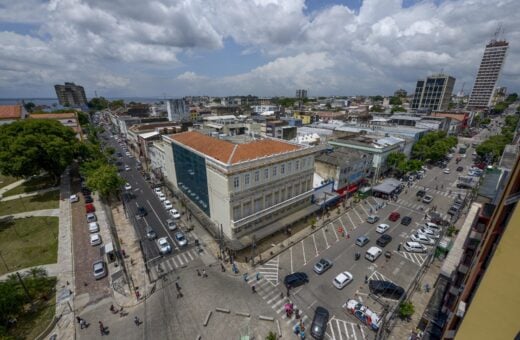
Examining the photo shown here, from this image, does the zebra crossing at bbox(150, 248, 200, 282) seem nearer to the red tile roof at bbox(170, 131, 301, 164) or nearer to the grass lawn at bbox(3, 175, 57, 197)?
the red tile roof at bbox(170, 131, 301, 164)

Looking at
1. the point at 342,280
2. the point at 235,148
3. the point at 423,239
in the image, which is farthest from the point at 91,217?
the point at 423,239

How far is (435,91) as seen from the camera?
170m

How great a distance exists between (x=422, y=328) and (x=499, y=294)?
816 inches

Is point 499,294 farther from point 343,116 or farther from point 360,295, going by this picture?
point 343,116

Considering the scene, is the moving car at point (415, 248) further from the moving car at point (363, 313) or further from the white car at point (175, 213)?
the white car at point (175, 213)

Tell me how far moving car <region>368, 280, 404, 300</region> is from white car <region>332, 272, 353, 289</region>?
2950mm

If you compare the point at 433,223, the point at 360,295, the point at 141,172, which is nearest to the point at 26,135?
the point at 141,172

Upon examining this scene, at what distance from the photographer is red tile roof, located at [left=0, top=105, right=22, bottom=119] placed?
97.7m

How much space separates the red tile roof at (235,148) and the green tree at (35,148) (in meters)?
34.1

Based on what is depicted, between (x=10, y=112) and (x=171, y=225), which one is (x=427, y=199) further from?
(x=10, y=112)

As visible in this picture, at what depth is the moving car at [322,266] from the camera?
34375 mm

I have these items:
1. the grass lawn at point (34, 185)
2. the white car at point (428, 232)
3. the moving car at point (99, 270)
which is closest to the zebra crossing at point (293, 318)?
the moving car at point (99, 270)

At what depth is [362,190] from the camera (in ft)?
195

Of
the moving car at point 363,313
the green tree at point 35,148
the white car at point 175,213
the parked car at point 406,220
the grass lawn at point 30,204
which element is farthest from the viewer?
the grass lawn at point 30,204
